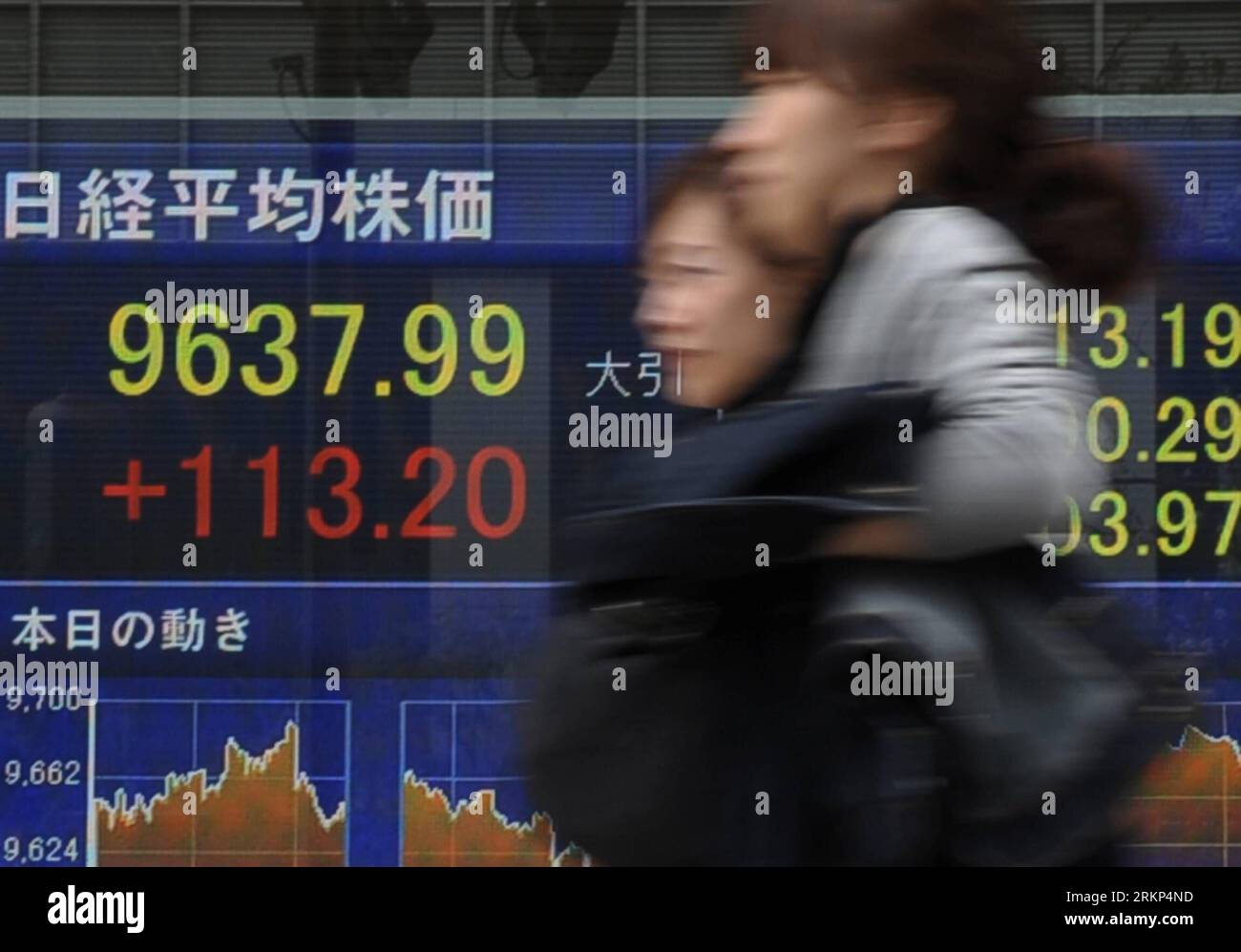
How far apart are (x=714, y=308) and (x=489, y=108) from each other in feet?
6.24

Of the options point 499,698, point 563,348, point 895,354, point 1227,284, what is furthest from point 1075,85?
point 895,354

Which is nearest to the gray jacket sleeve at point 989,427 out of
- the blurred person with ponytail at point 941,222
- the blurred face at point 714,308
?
the blurred person with ponytail at point 941,222

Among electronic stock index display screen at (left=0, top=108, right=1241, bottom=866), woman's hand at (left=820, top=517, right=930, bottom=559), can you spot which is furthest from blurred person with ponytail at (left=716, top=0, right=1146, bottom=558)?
electronic stock index display screen at (left=0, top=108, right=1241, bottom=866)

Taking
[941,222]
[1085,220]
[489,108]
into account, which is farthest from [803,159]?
[489,108]

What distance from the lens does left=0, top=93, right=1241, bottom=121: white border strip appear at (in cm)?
316

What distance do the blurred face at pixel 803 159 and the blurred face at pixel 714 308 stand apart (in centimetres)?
4

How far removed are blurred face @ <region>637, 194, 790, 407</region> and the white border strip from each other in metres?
1.72

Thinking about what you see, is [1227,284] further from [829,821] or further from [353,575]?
[829,821]

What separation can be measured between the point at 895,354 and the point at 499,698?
198 centimetres

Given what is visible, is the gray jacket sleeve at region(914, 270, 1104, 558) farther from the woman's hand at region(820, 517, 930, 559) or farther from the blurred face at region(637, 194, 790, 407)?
the blurred face at region(637, 194, 790, 407)

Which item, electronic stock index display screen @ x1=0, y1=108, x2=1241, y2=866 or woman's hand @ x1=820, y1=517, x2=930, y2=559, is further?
electronic stock index display screen @ x1=0, y1=108, x2=1241, y2=866

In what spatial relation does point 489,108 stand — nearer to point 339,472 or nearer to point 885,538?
point 339,472

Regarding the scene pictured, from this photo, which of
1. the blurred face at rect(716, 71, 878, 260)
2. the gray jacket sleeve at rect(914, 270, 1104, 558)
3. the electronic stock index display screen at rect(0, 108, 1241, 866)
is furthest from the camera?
the electronic stock index display screen at rect(0, 108, 1241, 866)

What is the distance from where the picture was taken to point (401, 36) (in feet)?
10.4
